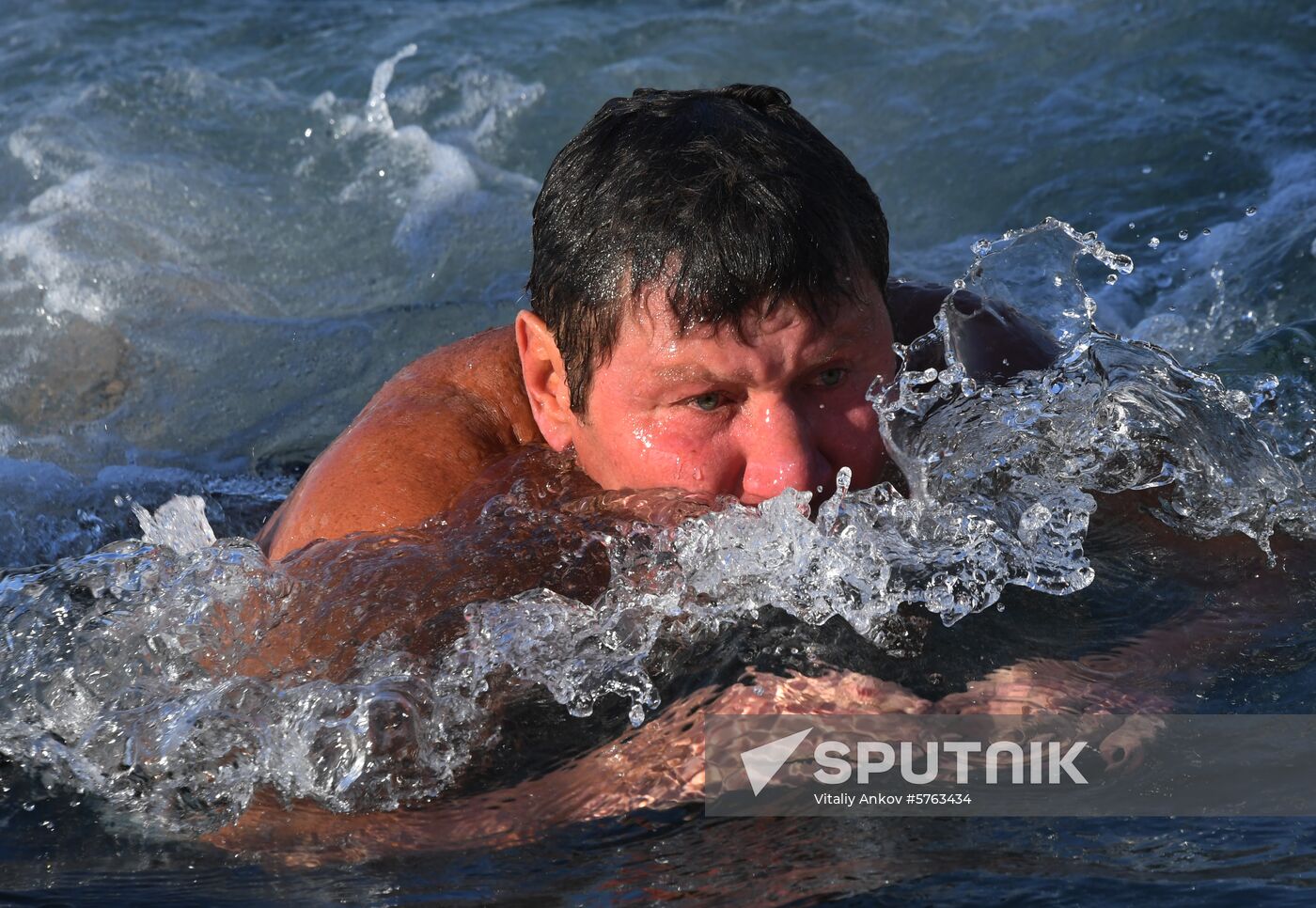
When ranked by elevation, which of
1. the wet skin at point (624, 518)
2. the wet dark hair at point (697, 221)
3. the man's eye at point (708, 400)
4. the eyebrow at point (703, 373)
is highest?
the wet dark hair at point (697, 221)

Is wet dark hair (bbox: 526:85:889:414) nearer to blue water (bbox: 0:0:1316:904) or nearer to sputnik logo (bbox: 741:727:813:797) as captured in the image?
sputnik logo (bbox: 741:727:813:797)

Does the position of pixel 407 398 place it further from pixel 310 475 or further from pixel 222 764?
pixel 222 764

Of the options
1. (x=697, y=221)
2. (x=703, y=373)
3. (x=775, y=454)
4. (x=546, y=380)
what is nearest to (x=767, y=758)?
(x=775, y=454)

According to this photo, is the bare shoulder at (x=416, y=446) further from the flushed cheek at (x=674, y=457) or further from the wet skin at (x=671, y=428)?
the flushed cheek at (x=674, y=457)

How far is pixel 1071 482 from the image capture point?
11.1 feet

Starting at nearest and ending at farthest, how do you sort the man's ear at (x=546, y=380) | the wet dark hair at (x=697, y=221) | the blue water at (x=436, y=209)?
the blue water at (x=436, y=209) < the wet dark hair at (x=697, y=221) < the man's ear at (x=546, y=380)

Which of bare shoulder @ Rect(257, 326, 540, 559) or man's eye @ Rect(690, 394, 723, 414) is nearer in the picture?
man's eye @ Rect(690, 394, 723, 414)

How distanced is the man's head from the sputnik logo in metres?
0.53

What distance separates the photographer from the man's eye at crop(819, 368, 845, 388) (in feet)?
10.1

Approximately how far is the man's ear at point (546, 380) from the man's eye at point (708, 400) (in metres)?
0.40

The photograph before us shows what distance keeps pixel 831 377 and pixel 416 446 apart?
1034mm

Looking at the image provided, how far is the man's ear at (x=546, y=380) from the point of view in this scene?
3389mm

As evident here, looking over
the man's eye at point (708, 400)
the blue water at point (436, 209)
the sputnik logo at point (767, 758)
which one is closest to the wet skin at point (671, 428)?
the man's eye at point (708, 400)

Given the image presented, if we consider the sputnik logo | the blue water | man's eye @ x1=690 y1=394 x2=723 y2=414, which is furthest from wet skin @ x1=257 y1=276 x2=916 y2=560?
the blue water
